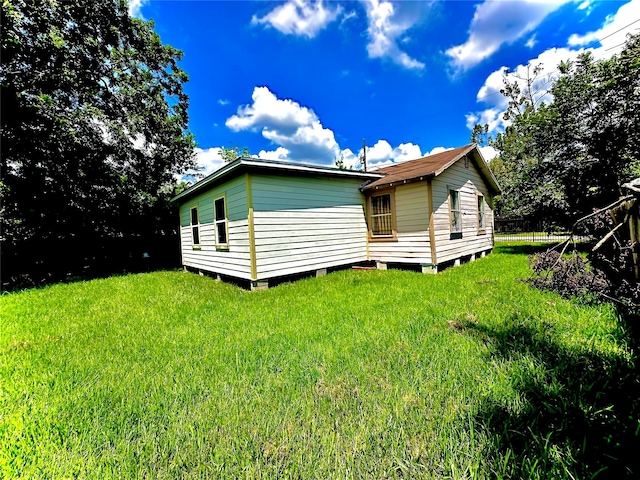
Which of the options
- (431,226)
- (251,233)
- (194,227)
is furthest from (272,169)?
(194,227)

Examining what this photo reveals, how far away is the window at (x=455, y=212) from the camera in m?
8.74

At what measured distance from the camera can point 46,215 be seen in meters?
10.5

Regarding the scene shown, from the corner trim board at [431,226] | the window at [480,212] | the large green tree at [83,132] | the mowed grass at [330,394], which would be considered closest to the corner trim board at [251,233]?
the mowed grass at [330,394]

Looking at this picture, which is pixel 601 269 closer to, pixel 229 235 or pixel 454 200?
pixel 454 200

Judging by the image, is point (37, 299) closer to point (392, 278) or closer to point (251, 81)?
point (392, 278)

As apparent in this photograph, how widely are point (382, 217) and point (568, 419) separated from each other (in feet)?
25.3

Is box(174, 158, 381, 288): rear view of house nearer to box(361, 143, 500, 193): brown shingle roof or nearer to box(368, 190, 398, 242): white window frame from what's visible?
box(368, 190, 398, 242): white window frame

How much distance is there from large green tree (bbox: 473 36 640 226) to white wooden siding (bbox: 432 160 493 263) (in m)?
2.09

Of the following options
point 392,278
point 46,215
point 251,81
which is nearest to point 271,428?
point 392,278

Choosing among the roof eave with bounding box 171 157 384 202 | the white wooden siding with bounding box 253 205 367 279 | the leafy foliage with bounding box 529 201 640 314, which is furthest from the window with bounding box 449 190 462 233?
the leafy foliage with bounding box 529 201 640 314

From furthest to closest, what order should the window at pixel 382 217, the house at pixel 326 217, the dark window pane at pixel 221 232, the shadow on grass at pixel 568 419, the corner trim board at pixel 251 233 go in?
the window at pixel 382 217
the dark window pane at pixel 221 232
the house at pixel 326 217
the corner trim board at pixel 251 233
the shadow on grass at pixel 568 419

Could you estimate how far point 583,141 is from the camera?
32.6 feet

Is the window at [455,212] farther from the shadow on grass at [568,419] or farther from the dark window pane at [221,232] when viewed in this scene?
the dark window pane at [221,232]

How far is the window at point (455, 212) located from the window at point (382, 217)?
1878mm
